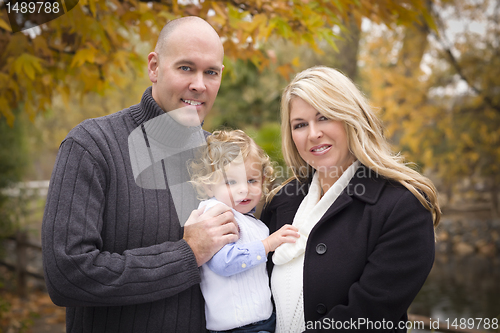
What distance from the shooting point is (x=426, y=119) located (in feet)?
31.0

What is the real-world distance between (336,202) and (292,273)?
43cm

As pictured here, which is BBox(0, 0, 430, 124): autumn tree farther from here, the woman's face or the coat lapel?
the coat lapel

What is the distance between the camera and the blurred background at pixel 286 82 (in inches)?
113

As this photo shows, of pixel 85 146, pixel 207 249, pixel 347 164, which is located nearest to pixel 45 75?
pixel 85 146

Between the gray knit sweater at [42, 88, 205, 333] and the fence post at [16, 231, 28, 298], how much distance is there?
266 inches

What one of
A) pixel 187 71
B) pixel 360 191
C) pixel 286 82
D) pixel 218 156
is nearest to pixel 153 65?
pixel 187 71

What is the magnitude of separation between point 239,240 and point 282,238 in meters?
0.22

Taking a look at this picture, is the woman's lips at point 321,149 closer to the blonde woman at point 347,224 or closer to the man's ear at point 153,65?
the blonde woman at point 347,224

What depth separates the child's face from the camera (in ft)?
6.89

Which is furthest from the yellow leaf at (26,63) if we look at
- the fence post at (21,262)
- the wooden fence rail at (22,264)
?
the fence post at (21,262)

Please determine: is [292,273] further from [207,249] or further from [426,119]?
[426,119]

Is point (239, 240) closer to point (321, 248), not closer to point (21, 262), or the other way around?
point (321, 248)

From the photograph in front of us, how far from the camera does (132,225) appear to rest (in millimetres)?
1839

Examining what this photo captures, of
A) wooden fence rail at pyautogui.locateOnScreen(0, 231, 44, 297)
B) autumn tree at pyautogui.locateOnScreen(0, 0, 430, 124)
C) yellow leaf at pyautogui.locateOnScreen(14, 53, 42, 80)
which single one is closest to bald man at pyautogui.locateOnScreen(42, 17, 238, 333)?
autumn tree at pyautogui.locateOnScreen(0, 0, 430, 124)
